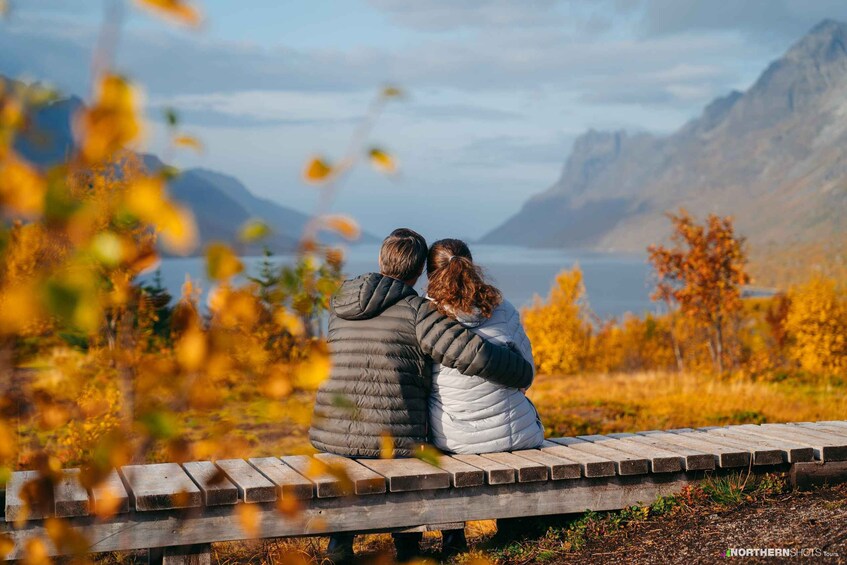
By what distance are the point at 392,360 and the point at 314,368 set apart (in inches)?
111

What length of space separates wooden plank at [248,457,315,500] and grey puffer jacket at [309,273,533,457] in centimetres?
30

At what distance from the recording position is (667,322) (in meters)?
24.9

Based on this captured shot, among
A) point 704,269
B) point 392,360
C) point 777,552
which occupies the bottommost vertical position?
point 777,552

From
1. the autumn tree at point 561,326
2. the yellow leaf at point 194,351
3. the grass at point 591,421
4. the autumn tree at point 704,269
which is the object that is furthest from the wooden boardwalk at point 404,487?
the autumn tree at point 561,326

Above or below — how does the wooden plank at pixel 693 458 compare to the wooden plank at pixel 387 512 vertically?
above

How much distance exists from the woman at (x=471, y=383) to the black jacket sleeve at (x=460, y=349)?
0.09m

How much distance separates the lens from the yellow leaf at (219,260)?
1233 millimetres

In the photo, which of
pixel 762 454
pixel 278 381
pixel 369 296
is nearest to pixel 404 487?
pixel 369 296

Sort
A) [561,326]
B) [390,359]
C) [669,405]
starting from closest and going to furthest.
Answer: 1. [390,359]
2. [669,405]
3. [561,326]

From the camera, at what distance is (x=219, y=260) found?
1.24 meters

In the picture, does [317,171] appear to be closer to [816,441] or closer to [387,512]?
[387,512]

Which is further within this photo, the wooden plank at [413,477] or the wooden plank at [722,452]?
the wooden plank at [722,452]

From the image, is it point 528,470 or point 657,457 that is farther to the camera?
point 657,457

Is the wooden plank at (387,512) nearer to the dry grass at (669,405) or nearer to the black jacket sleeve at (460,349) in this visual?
the black jacket sleeve at (460,349)
